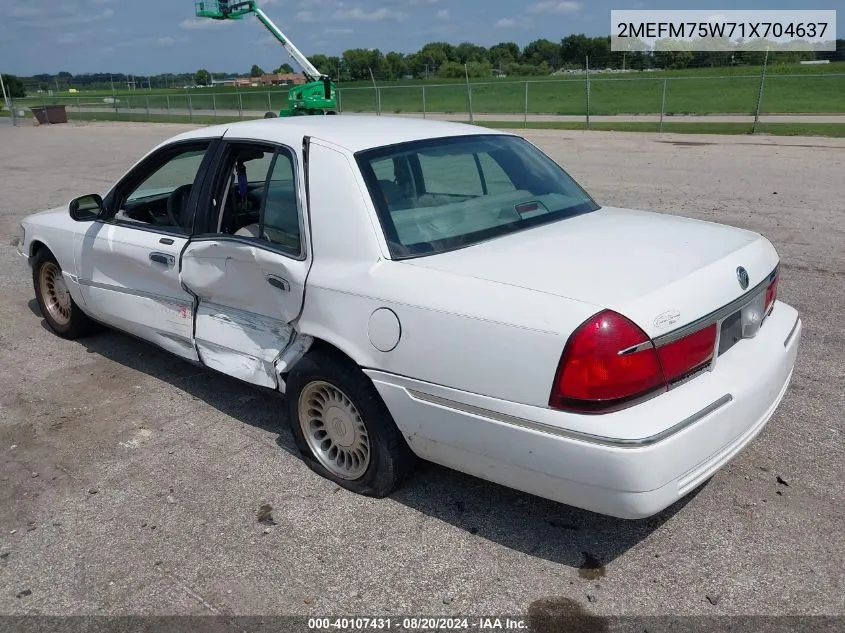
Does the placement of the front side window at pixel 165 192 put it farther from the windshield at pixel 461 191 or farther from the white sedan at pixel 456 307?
the windshield at pixel 461 191

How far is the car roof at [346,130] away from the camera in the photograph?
144 inches

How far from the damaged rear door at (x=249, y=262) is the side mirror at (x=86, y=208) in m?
1.26

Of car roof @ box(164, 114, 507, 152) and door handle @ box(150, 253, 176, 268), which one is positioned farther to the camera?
door handle @ box(150, 253, 176, 268)

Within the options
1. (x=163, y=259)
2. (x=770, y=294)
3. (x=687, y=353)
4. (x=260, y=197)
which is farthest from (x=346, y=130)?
(x=770, y=294)

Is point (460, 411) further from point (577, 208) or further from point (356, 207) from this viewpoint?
point (577, 208)

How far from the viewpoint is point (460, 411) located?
9.36ft

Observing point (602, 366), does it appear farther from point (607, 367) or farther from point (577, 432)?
point (577, 432)

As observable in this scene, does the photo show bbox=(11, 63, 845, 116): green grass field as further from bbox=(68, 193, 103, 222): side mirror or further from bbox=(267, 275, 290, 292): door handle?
bbox=(267, 275, 290, 292): door handle

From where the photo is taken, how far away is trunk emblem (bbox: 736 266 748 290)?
9.93 feet

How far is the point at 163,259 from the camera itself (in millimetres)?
4258

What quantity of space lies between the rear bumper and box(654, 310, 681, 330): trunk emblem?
26 centimetres

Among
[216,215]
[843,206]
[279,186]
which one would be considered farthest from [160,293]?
[843,206]

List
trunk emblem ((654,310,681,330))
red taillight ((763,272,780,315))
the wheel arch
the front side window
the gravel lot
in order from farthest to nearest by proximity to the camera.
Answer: the wheel arch
the front side window
red taillight ((763,272,780,315))
the gravel lot
trunk emblem ((654,310,681,330))

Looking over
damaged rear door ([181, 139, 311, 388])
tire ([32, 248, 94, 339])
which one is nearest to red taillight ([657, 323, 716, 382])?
damaged rear door ([181, 139, 311, 388])
